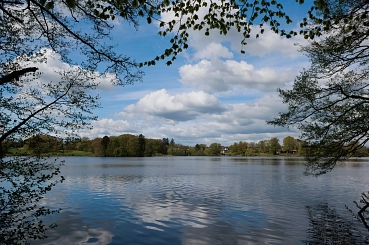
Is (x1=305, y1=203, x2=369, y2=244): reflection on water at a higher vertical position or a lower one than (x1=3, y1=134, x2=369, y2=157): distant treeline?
lower

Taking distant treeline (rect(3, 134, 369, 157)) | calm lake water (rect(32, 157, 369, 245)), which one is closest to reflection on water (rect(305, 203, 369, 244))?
calm lake water (rect(32, 157, 369, 245))

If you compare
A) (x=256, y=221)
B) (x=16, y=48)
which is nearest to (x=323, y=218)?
(x=256, y=221)

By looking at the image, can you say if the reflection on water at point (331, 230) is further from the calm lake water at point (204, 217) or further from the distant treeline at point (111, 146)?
the distant treeline at point (111, 146)

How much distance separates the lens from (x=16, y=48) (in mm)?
8703

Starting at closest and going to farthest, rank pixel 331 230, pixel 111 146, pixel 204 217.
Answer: pixel 331 230
pixel 204 217
pixel 111 146

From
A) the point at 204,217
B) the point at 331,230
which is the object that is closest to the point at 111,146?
the point at 204,217

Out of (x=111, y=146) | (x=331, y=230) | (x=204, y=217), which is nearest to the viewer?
(x=331, y=230)

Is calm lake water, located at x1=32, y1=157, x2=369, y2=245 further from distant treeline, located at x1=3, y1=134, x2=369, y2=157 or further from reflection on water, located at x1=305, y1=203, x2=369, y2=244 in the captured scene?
distant treeline, located at x1=3, y1=134, x2=369, y2=157

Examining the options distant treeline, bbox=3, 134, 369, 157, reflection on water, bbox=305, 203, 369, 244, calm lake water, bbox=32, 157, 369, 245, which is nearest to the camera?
distant treeline, bbox=3, 134, 369, 157

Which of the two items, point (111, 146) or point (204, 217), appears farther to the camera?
point (111, 146)

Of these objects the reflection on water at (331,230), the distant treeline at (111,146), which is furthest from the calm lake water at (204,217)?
the distant treeline at (111,146)

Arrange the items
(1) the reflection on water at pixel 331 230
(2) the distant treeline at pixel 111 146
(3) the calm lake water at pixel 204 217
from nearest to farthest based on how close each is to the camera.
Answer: (2) the distant treeline at pixel 111 146
(1) the reflection on water at pixel 331 230
(3) the calm lake water at pixel 204 217

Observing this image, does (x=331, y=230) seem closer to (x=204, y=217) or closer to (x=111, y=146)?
(x=204, y=217)

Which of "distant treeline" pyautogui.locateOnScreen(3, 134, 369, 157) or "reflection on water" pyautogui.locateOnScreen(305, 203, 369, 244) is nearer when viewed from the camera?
"distant treeline" pyautogui.locateOnScreen(3, 134, 369, 157)
